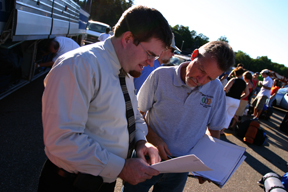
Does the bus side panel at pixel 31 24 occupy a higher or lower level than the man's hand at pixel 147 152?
higher

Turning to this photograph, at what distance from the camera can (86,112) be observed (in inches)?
42.5

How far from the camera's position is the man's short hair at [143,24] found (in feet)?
3.92

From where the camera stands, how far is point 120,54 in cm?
125

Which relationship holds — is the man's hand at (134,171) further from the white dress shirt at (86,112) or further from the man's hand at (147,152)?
the man's hand at (147,152)

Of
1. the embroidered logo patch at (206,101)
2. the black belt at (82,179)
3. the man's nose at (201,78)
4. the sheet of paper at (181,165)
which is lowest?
the black belt at (82,179)

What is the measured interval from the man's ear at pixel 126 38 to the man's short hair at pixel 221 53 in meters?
0.87

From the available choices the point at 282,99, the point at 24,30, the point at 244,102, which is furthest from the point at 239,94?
the point at 282,99

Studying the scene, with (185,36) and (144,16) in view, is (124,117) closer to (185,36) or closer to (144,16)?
(144,16)

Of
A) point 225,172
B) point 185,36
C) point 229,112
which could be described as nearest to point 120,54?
point 225,172

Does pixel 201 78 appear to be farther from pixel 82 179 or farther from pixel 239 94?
pixel 239 94

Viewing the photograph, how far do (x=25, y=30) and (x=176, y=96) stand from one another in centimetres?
282

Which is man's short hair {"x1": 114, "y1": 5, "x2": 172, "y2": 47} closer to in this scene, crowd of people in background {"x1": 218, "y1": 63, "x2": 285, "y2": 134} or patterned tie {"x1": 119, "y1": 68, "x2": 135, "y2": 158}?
patterned tie {"x1": 119, "y1": 68, "x2": 135, "y2": 158}

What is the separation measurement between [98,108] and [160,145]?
0.88m

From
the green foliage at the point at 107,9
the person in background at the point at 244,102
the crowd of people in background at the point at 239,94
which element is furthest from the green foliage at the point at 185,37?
the person in background at the point at 244,102
